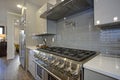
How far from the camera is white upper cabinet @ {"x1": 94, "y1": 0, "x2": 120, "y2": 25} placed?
939mm

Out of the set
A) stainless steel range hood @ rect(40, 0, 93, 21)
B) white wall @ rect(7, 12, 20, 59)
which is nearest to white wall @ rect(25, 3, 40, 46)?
stainless steel range hood @ rect(40, 0, 93, 21)

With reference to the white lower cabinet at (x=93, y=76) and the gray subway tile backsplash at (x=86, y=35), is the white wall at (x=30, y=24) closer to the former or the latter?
the gray subway tile backsplash at (x=86, y=35)

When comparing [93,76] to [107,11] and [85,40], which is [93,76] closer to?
[107,11]

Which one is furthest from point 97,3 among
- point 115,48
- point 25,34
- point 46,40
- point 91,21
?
point 25,34

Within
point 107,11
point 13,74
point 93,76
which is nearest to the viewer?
point 93,76

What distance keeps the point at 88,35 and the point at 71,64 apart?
2.55 feet

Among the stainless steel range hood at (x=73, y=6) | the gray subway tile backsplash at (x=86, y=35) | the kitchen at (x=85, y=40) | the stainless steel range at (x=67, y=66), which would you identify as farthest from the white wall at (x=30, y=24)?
the stainless steel range at (x=67, y=66)

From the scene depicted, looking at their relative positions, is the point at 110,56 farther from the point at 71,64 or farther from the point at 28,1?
the point at 28,1

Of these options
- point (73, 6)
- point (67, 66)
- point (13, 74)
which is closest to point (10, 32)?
point (13, 74)

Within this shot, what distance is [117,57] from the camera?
122cm

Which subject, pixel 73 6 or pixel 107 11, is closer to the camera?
pixel 107 11

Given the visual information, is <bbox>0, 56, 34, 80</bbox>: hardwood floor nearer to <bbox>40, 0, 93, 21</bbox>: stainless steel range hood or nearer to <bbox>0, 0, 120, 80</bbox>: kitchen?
<bbox>0, 0, 120, 80</bbox>: kitchen

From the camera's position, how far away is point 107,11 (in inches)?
39.9

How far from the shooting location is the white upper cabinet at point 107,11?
94cm
